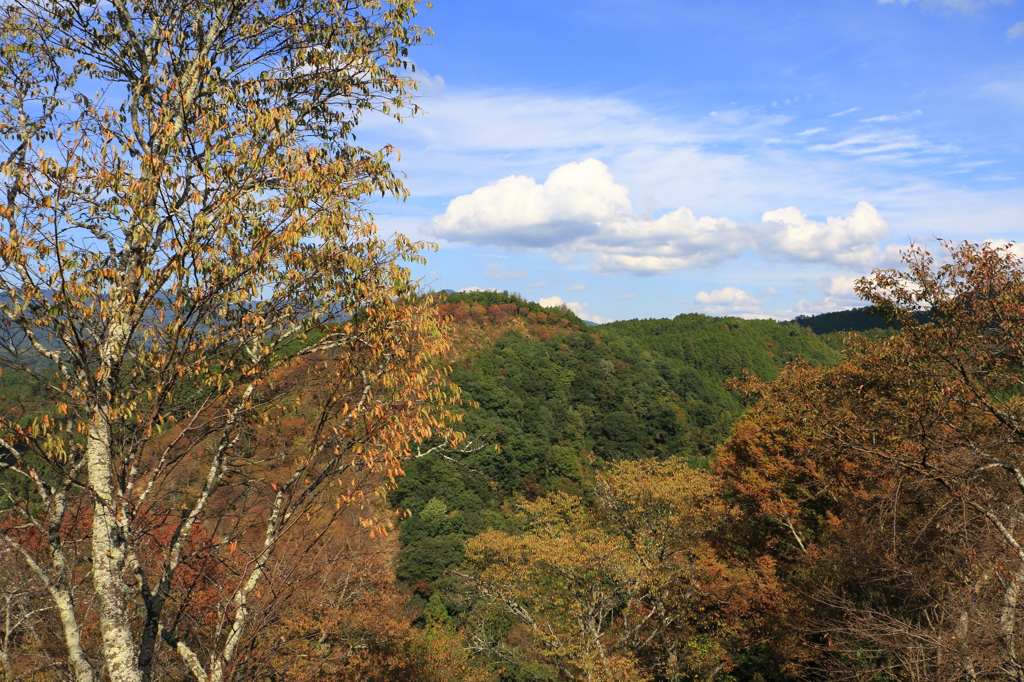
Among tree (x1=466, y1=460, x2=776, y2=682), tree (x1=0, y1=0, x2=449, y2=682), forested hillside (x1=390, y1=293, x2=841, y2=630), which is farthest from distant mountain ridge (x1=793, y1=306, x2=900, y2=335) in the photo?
tree (x1=0, y1=0, x2=449, y2=682)

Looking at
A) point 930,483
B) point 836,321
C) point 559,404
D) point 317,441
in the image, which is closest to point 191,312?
point 317,441

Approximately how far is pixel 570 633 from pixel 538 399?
4096cm

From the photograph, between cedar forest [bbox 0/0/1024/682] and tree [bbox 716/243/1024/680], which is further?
tree [bbox 716/243/1024/680]

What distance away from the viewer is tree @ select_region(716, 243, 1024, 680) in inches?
337

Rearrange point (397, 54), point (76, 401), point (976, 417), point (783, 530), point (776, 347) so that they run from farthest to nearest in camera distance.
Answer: point (776, 347) < point (783, 530) < point (976, 417) < point (397, 54) < point (76, 401)

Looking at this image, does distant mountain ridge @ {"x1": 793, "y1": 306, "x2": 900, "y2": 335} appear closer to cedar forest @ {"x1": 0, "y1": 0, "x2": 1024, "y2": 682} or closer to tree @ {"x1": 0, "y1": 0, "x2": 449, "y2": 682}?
cedar forest @ {"x1": 0, "y1": 0, "x2": 1024, "y2": 682}

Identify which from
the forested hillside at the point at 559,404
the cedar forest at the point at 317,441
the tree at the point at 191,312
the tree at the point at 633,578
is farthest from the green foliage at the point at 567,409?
the tree at the point at 191,312

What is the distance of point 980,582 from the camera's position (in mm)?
10125

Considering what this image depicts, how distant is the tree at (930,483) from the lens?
8555mm

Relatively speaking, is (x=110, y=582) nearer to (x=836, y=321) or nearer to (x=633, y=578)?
(x=633, y=578)

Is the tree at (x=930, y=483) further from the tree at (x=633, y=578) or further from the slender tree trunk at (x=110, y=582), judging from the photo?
the slender tree trunk at (x=110, y=582)

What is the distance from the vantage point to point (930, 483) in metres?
10.5

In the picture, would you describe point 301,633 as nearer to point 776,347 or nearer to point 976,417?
point 976,417

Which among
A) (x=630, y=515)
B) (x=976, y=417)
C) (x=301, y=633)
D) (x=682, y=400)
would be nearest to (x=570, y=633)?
(x=630, y=515)
